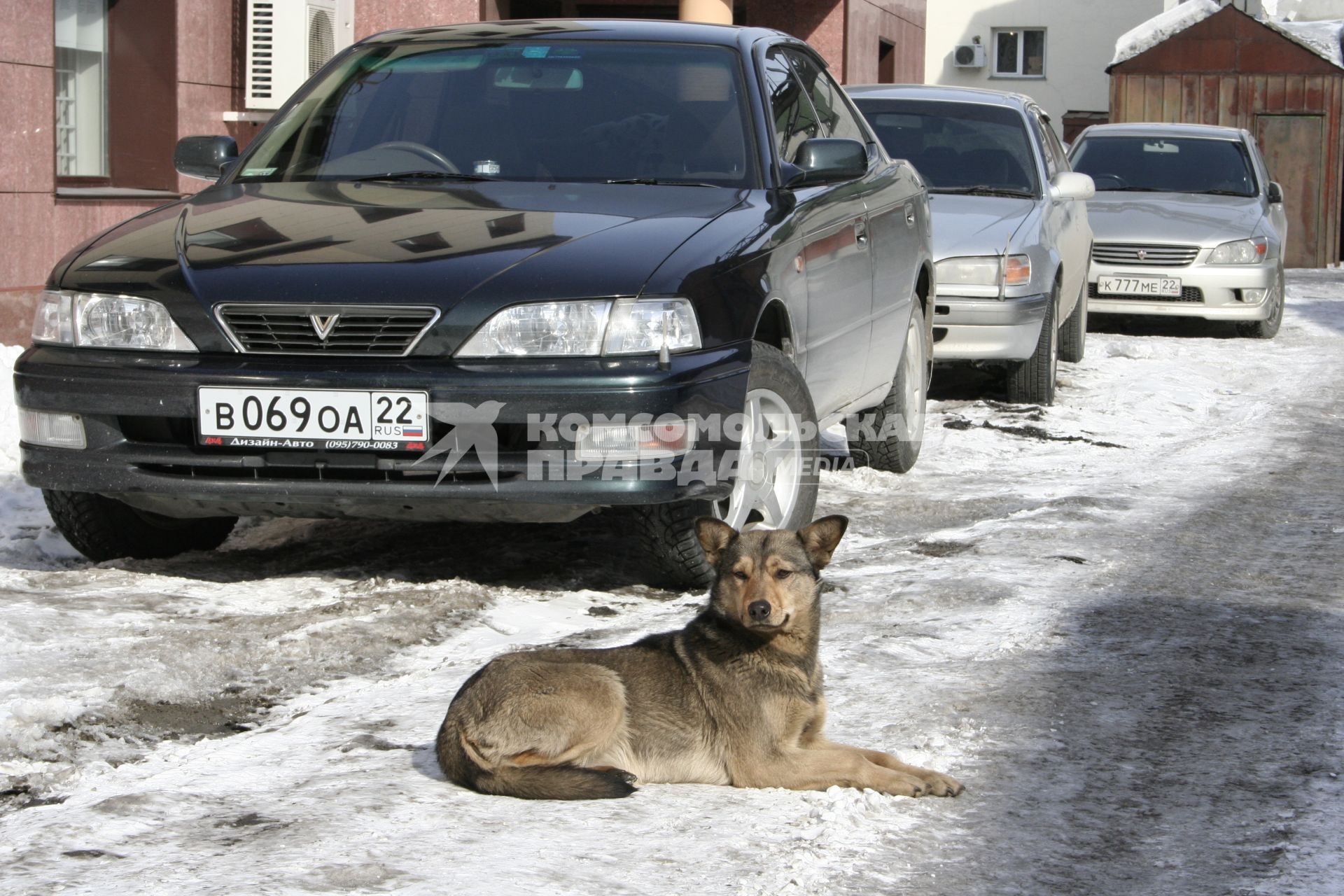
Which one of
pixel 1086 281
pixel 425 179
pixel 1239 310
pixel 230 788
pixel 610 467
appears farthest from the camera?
pixel 1239 310

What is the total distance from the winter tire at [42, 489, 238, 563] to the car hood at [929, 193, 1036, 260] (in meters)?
4.74

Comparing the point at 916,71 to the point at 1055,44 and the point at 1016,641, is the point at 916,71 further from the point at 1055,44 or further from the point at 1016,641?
the point at 1016,641

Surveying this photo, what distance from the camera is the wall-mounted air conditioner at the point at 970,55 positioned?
37719 mm

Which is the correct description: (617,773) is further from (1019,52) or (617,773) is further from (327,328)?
(1019,52)

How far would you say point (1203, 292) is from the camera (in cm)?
1366

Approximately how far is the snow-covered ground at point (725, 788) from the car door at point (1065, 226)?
3.36 meters

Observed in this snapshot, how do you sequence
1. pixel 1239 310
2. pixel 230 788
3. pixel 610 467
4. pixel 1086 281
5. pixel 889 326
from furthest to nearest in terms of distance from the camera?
1. pixel 1239 310
2. pixel 1086 281
3. pixel 889 326
4. pixel 610 467
5. pixel 230 788

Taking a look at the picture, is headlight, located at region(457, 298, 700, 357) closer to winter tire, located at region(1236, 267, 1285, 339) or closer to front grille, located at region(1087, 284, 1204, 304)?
front grille, located at region(1087, 284, 1204, 304)

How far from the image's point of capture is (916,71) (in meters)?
23.3

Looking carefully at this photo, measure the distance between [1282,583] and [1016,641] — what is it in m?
1.28

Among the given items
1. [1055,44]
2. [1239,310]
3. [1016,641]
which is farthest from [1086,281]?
[1055,44]

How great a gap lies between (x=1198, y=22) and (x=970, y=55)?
13.1m

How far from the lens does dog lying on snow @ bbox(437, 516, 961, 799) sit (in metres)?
3.44

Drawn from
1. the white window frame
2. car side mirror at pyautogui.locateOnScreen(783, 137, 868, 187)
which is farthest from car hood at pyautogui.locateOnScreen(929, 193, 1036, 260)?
the white window frame
